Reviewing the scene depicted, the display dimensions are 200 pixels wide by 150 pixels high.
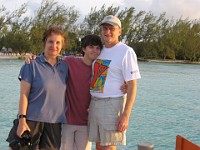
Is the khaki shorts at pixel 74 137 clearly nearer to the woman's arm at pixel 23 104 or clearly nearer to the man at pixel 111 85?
the man at pixel 111 85

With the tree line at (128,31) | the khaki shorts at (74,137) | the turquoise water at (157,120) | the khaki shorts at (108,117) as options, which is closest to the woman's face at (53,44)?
the khaki shorts at (108,117)

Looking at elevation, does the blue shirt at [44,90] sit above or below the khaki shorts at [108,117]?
above

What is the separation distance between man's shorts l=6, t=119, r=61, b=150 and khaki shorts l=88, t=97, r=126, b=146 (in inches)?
13.8

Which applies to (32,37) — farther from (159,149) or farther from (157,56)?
(159,149)

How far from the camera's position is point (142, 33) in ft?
202

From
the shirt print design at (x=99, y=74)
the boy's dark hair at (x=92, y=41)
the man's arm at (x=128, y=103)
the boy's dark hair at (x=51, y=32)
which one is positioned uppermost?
the boy's dark hair at (x=51, y=32)

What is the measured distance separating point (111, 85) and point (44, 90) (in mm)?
569

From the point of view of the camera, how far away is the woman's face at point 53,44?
263 centimetres

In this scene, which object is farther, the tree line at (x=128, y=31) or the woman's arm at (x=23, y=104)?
the tree line at (x=128, y=31)

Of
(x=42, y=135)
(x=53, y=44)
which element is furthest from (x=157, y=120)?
(x=53, y=44)

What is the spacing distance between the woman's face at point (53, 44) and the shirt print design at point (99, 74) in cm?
37

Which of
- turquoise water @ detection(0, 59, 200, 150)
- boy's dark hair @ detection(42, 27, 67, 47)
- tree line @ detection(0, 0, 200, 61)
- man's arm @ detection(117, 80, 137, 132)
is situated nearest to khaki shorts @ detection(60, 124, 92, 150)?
man's arm @ detection(117, 80, 137, 132)

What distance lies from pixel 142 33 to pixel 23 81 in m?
60.2

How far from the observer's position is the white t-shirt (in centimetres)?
272
